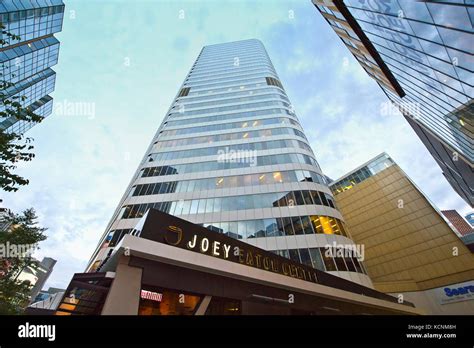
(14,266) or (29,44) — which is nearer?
(14,266)

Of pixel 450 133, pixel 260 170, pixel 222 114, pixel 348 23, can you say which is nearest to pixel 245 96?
pixel 222 114

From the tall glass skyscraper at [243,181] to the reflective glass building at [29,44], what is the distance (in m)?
22.8

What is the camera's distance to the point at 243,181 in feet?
83.4

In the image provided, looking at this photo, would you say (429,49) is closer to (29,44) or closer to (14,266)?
(14,266)

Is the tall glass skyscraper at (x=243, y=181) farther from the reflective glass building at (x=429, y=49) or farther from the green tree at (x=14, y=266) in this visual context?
the reflective glass building at (x=429, y=49)

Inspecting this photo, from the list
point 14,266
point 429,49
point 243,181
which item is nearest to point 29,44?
point 14,266

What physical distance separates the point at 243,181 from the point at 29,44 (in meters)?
54.8

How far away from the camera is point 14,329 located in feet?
10.9

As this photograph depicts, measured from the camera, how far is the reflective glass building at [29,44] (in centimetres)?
3370

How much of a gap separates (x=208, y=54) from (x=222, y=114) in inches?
1640

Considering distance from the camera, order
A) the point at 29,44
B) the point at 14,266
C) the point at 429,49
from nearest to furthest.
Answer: the point at 429,49
the point at 14,266
the point at 29,44

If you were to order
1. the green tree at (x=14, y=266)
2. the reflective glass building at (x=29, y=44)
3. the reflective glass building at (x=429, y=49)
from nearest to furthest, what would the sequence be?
A: the reflective glass building at (x=429, y=49), the green tree at (x=14, y=266), the reflective glass building at (x=29, y=44)

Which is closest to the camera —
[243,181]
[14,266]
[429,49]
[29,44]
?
[429,49]

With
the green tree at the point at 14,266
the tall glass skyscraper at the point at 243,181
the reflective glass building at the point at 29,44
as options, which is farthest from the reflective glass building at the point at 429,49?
the reflective glass building at the point at 29,44
